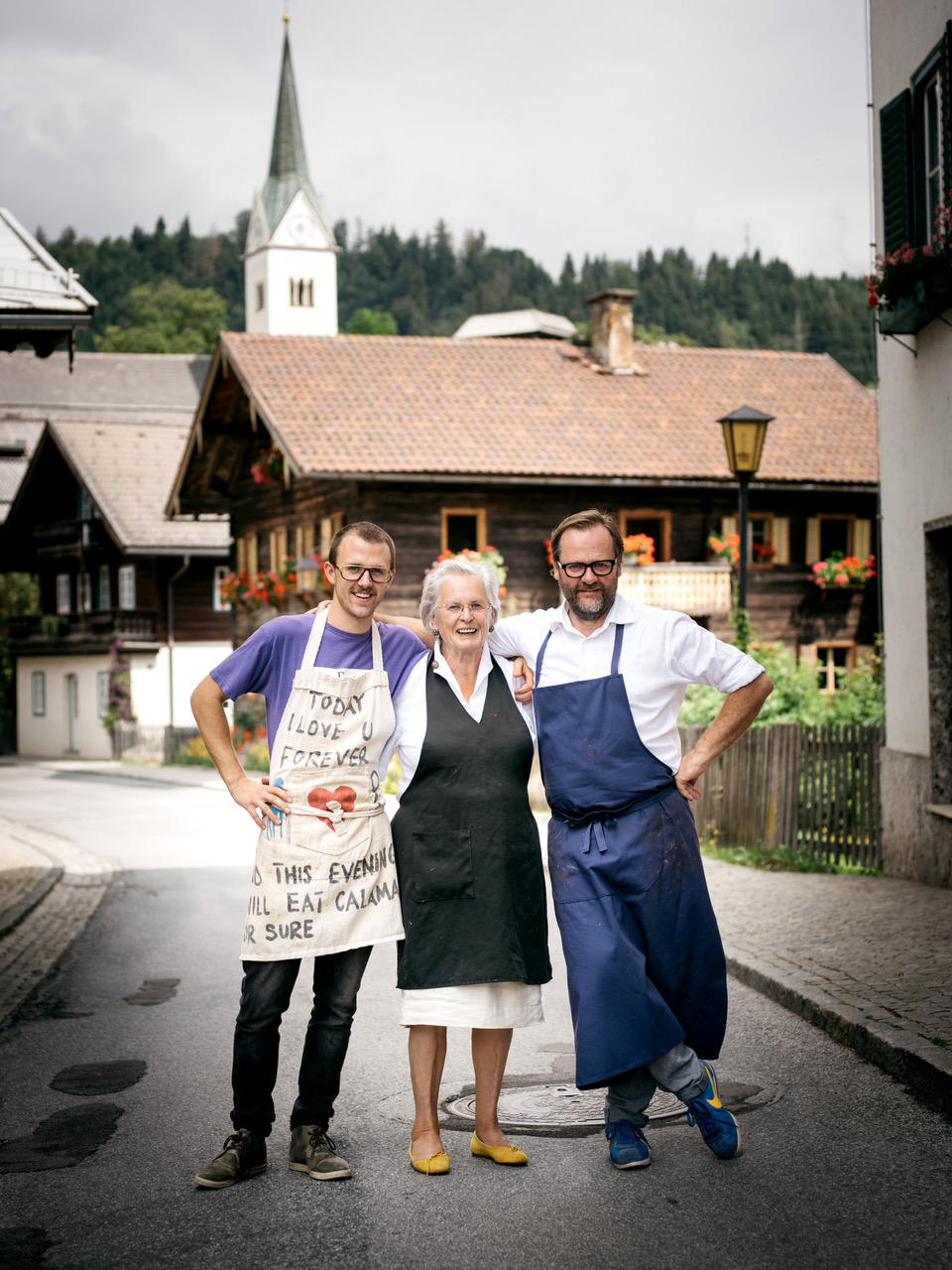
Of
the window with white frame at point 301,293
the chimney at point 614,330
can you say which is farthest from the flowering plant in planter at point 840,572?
the window with white frame at point 301,293

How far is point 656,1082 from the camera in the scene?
15.0 feet

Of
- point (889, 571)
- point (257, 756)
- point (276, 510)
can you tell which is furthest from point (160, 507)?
point (889, 571)

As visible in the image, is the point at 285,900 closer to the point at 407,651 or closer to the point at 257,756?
the point at 407,651

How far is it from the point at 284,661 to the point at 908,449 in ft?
22.9

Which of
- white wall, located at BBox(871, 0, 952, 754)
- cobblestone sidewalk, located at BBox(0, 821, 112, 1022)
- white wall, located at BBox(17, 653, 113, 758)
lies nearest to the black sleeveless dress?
cobblestone sidewalk, located at BBox(0, 821, 112, 1022)

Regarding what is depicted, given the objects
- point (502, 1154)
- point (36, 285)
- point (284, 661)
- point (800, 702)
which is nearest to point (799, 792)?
point (800, 702)

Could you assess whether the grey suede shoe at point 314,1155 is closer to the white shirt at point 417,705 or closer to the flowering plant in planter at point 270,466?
the white shirt at point 417,705

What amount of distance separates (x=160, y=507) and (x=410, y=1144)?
36.9 m

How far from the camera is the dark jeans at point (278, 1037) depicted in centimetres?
445

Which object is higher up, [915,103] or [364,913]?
[915,103]

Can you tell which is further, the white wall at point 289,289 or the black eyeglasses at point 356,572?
the white wall at point 289,289

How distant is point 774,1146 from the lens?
4.66m

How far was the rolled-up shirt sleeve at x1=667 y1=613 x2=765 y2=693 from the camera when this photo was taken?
15.1ft

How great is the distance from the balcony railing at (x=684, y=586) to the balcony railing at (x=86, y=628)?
16499mm
